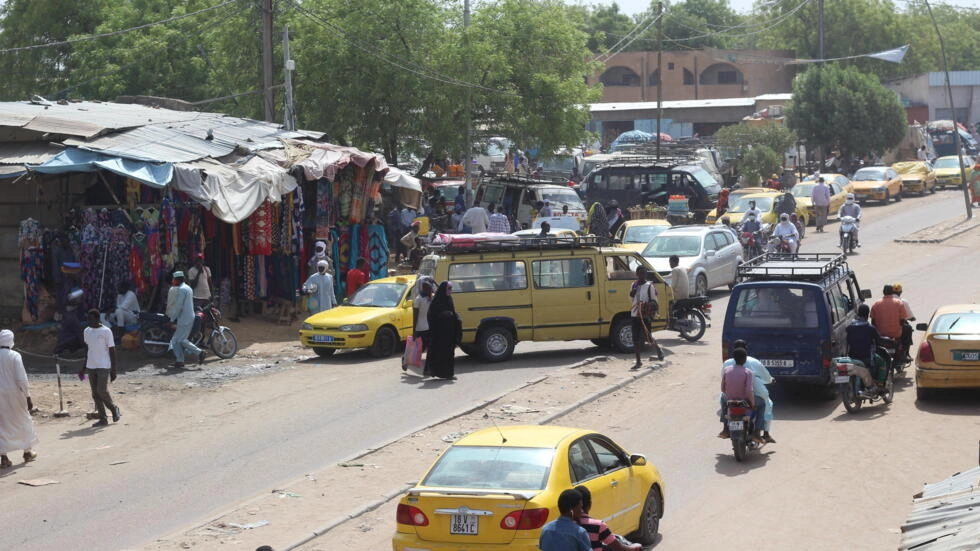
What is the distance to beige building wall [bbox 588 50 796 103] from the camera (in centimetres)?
8769

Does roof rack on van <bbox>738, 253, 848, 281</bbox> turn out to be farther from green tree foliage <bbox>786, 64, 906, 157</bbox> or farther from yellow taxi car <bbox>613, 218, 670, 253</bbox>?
green tree foliage <bbox>786, 64, 906, 157</bbox>

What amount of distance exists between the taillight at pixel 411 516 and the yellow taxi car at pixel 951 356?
1019 cm

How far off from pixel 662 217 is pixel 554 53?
20.9 ft

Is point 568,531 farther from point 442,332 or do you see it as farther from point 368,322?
point 368,322

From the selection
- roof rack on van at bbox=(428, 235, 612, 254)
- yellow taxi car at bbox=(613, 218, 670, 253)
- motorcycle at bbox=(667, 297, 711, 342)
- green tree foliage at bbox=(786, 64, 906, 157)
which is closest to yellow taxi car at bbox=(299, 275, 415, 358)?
roof rack on van at bbox=(428, 235, 612, 254)

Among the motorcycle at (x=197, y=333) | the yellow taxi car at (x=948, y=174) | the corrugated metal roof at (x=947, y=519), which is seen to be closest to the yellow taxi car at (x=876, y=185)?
the yellow taxi car at (x=948, y=174)

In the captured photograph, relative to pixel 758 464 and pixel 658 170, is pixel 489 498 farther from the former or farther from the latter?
pixel 658 170

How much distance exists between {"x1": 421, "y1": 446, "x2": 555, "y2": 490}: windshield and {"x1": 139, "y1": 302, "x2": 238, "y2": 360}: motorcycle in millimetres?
13143

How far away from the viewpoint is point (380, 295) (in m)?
23.8

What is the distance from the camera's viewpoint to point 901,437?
16.0 m

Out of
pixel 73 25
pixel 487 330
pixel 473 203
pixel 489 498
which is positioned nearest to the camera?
pixel 489 498

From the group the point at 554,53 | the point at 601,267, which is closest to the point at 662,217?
the point at 554,53

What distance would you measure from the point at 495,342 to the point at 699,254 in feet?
25.5

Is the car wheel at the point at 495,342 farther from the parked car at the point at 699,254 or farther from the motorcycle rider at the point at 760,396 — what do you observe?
the motorcycle rider at the point at 760,396
